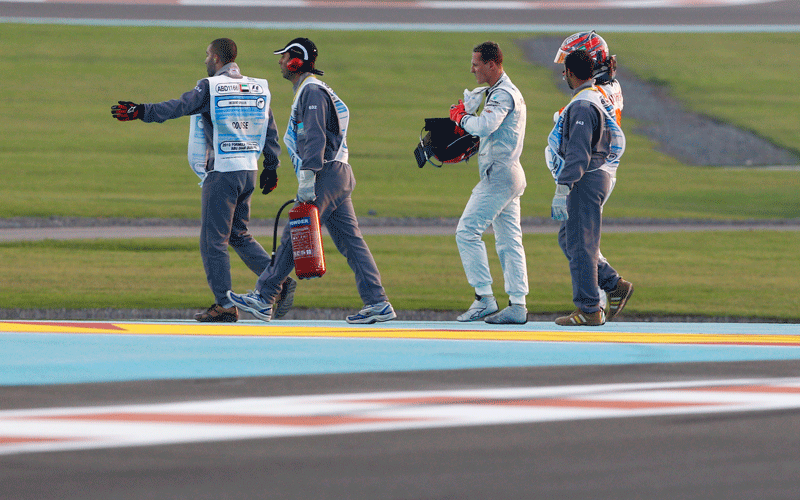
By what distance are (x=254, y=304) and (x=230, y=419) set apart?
325 centimetres

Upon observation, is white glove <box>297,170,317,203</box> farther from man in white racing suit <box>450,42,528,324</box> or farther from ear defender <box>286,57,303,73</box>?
man in white racing suit <box>450,42,528,324</box>

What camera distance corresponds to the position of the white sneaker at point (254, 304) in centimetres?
802

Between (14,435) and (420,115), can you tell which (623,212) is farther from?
(14,435)

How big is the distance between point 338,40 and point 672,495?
3165cm

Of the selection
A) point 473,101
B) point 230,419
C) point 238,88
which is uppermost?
point 238,88

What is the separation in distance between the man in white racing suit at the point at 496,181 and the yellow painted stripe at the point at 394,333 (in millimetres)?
501

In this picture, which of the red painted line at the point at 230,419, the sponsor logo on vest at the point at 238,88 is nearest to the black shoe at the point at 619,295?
the sponsor logo on vest at the point at 238,88

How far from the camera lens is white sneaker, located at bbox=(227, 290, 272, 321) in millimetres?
8016

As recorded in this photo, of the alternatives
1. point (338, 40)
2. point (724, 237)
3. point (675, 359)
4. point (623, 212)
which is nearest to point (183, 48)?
point (338, 40)

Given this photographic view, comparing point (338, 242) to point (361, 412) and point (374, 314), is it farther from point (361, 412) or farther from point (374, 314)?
point (361, 412)

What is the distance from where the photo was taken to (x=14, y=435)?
4.45m

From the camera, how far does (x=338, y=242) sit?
816cm

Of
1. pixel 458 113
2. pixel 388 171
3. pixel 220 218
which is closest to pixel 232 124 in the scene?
pixel 220 218

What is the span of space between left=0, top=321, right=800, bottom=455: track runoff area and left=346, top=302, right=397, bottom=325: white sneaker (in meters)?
0.12
